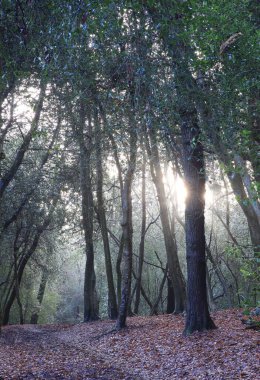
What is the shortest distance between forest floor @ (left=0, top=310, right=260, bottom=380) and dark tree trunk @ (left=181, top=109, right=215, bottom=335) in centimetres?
44

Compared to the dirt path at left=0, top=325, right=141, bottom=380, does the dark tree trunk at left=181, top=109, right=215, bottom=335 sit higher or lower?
higher

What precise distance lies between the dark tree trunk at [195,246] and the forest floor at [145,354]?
0.44 meters

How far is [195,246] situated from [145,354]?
2.96 meters

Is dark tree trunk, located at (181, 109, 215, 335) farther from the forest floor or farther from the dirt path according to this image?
the dirt path

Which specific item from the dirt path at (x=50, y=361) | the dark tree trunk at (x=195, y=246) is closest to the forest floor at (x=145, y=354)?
the dirt path at (x=50, y=361)

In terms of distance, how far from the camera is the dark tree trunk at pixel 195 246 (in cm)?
1047

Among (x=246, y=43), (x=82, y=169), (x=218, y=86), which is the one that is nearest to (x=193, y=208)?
(x=218, y=86)

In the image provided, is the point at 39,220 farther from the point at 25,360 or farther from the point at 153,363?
the point at 153,363

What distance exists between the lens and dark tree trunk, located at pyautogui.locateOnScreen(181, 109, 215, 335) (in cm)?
1047

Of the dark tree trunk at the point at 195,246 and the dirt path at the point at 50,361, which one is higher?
the dark tree trunk at the point at 195,246

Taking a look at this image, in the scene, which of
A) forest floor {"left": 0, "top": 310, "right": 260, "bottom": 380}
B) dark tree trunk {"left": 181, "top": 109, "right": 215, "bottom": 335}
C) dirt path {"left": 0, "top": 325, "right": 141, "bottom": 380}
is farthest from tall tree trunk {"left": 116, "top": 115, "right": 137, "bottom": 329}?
dark tree trunk {"left": 181, "top": 109, "right": 215, "bottom": 335}

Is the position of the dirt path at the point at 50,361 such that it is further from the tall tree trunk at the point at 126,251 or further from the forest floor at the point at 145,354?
the tall tree trunk at the point at 126,251

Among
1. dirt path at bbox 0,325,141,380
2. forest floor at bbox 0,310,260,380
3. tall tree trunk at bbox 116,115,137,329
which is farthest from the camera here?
tall tree trunk at bbox 116,115,137,329

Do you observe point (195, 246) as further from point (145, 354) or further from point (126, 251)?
point (126, 251)
